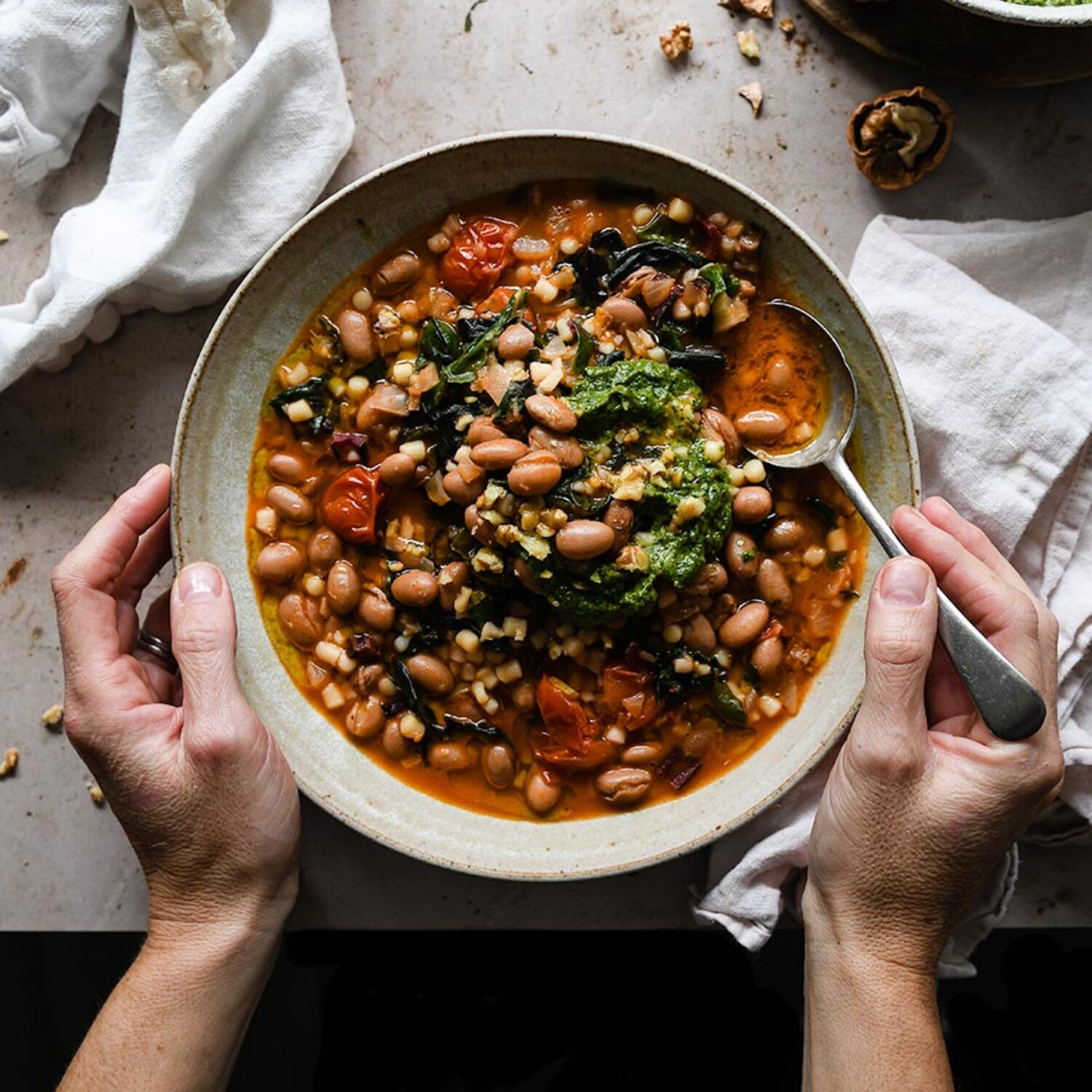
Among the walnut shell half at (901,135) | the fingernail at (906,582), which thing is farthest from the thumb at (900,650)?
the walnut shell half at (901,135)

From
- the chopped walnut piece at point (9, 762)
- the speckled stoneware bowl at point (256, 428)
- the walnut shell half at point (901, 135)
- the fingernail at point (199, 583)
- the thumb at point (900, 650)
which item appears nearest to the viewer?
the thumb at point (900, 650)

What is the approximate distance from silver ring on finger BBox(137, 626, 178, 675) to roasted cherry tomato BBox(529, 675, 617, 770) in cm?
108

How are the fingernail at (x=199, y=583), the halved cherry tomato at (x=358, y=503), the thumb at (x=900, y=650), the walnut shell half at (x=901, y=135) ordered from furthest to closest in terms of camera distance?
the walnut shell half at (x=901, y=135) → the halved cherry tomato at (x=358, y=503) → the fingernail at (x=199, y=583) → the thumb at (x=900, y=650)

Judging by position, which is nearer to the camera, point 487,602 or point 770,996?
point 487,602

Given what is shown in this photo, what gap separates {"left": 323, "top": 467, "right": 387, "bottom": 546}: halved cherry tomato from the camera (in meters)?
3.18

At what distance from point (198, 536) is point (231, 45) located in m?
1.46

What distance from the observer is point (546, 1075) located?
11.7 feet

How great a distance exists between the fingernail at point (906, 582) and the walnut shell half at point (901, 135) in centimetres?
134

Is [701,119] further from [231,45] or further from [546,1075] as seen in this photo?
[546,1075]

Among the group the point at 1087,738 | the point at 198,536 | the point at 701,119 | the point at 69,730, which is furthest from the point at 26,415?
the point at 1087,738

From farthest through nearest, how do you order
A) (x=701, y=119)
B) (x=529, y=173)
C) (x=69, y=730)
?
(x=701, y=119) → (x=529, y=173) → (x=69, y=730)

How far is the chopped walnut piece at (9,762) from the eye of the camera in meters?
3.58

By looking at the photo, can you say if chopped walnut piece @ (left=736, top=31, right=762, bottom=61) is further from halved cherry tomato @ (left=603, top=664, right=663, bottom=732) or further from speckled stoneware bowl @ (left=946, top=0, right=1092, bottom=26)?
halved cherry tomato @ (left=603, top=664, right=663, bottom=732)

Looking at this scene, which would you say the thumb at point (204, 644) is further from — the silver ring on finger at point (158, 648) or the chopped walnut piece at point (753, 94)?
the chopped walnut piece at point (753, 94)
